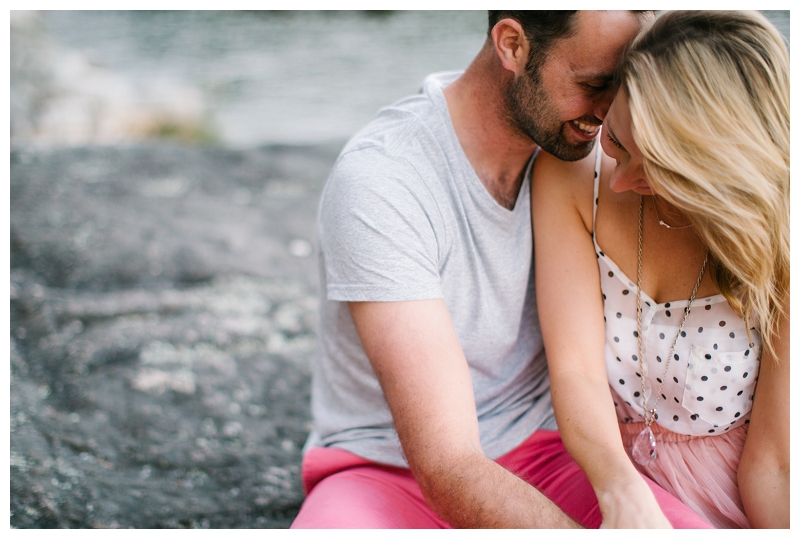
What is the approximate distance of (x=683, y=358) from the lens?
1799 mm

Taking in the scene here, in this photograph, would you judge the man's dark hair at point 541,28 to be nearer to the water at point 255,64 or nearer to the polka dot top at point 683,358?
the polka dot top at point 683,358

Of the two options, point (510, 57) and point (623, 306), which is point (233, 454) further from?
point (510, 57)

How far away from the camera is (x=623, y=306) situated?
1.88m

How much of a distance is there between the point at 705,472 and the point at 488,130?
47.1 inches

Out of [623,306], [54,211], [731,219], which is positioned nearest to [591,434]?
[623,306]

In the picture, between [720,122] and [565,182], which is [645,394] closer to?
[565,182]

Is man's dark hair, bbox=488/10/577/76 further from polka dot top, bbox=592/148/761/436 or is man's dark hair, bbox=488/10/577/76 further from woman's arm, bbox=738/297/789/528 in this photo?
woman's arm, bbox=738/297/789/528

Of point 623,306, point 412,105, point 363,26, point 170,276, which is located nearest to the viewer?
point 623,306

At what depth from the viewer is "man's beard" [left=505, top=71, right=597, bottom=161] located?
1.90 metres

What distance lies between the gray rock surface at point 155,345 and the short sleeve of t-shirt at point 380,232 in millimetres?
1161

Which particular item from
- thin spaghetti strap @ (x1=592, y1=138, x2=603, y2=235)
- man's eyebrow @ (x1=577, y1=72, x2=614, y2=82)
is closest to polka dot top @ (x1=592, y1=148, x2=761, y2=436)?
thin spaghetti strap @ (x1=592, y1=138, x2=603, y2=235)

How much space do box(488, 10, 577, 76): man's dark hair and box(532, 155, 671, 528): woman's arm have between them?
0.31 m

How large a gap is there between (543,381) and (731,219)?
932mm

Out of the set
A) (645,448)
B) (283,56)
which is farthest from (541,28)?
(283,56)
